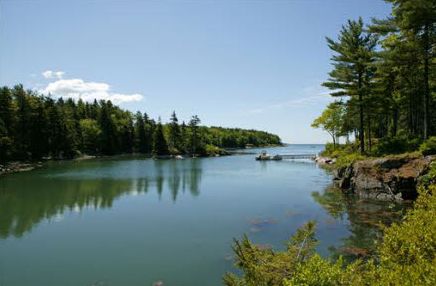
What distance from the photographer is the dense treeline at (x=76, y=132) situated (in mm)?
67312

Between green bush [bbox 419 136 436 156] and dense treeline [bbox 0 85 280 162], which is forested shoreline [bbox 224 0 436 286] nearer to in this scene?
green bush [bbox 419 136 436 156]

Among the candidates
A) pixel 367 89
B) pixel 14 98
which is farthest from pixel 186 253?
pixel 14 98

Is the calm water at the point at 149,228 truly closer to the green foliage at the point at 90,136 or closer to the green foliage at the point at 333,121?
the green foliage at the point at 333,121

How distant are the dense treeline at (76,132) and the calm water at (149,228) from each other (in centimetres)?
3991

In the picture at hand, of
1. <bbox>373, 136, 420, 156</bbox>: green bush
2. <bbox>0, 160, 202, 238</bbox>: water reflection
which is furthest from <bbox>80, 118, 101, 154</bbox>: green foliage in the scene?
<bbox>373, 136, 420, 156</bbox>: green bush

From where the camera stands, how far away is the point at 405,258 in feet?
22.7

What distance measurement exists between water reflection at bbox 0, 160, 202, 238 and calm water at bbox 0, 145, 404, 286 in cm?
9

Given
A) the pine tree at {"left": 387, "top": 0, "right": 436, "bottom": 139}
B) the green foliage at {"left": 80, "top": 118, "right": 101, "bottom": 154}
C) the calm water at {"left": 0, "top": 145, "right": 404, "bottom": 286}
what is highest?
the pine tree at {"left": 387, "top": 0, "right": 436, "bottom": 139}

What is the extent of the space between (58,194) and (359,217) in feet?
86.9

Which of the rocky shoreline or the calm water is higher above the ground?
the rocky shoreline

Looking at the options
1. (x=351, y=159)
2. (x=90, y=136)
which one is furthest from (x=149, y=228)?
(x=90, y=136)

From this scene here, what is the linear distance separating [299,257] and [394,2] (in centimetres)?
2421

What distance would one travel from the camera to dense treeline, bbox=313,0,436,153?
24.1 m

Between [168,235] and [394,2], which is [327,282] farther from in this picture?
[394,2]
